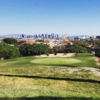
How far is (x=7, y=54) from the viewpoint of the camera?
39875 millimetres

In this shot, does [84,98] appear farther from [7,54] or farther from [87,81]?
[7,54]

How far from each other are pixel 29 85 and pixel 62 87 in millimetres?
2480

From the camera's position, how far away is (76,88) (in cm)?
1039

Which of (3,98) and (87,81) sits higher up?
(3,98)

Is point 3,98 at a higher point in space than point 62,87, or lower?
higher

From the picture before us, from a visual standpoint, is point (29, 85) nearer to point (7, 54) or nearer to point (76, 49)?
point (7, 54)

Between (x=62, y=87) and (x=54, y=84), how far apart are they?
87cm

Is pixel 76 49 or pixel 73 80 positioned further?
pixel 76 49

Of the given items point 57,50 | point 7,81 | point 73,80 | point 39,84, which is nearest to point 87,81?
point 73,80

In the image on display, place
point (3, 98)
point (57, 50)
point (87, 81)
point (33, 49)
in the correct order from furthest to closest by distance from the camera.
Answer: point (57, 50) < point (33, 49) < point (87, 81) < point (3, 98)

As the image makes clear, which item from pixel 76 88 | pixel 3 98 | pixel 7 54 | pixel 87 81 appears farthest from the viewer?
pixel 7 54

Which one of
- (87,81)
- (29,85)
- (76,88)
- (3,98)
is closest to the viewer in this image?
(3,98)

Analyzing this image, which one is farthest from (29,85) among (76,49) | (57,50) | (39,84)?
(57,50)

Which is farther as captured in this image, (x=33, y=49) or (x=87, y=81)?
(x=33, y=49)
